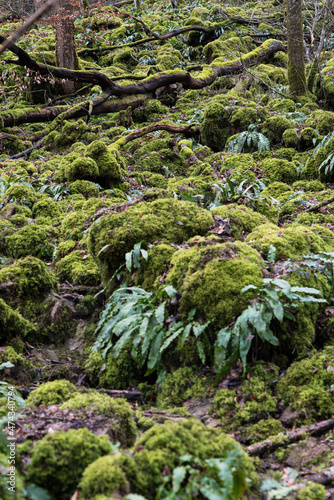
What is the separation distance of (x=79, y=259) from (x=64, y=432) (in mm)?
3736

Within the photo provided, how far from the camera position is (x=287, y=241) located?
14.3ft

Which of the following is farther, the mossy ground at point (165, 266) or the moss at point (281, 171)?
the moss at point (281, 171)

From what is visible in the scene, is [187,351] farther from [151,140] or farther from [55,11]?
[55,11]

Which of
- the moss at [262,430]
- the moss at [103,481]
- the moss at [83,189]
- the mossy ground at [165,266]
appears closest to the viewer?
the moss at [103,481]

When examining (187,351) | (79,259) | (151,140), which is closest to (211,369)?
(187,351)

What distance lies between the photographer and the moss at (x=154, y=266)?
4215 mm

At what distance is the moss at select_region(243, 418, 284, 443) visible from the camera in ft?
9.27

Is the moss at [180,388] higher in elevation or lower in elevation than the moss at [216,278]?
lower

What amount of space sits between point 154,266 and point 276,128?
20.6ft

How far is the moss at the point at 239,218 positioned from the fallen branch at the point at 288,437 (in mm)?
2547

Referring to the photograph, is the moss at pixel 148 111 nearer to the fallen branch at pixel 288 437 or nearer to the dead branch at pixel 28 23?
the fallen branch at pixel 288 437

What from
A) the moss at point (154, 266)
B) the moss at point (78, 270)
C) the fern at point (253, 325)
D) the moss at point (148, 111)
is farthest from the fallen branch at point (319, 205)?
the moss at point (148, 111)

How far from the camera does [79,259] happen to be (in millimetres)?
5703

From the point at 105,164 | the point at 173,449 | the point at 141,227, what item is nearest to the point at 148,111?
the point at 105,164
